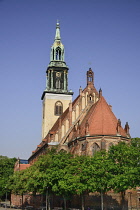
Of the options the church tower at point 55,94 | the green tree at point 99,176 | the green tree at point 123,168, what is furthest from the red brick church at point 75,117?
the green tree at point 99,176

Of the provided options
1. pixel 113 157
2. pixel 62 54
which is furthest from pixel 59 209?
pixel 62 54

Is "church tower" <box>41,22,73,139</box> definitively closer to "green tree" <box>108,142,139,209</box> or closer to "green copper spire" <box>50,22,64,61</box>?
"green copper spire" <box>50,22,64,61</box>

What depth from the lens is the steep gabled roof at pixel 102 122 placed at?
49.5 metres

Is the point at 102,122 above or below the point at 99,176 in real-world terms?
above

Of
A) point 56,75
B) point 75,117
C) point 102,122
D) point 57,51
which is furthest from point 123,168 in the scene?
point 57,51

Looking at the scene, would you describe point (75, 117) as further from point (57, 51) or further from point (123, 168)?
point (57, 51)

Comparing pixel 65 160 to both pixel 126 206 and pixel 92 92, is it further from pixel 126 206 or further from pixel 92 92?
pixel 92 92

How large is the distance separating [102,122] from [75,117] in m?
8.76

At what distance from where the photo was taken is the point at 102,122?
166 feet

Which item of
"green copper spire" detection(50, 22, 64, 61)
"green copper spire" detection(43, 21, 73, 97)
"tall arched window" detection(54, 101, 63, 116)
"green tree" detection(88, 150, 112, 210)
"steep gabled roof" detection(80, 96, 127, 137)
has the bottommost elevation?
"green tree" detection(88, 150, 112, 210)

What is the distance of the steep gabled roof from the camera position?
162 ft

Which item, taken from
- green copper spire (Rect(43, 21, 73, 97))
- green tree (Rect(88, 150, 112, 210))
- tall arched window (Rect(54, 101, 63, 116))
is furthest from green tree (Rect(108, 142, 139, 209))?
green copper spire (Rect(43, 21, 73, 97))

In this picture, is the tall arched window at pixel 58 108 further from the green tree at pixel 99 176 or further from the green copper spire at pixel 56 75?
the green tree at pixel 99 176

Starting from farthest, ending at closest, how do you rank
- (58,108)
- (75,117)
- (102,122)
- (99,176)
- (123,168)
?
(58,108)
(75,117)
(102,122)
(99,176)
(123,168)
